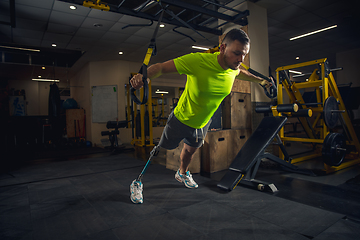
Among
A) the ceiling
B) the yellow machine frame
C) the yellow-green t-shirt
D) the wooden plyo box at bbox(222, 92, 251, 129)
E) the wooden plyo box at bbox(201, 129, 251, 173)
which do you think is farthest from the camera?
the ceiling

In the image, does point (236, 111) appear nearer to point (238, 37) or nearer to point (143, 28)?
point (238, 37)

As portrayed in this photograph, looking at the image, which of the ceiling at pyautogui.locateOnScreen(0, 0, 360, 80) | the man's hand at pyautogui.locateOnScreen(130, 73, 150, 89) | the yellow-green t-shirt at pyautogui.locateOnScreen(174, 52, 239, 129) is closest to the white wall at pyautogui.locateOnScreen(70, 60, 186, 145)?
the ceiling at pyautogui.locateOnScreen(0, 0, 360, 80)

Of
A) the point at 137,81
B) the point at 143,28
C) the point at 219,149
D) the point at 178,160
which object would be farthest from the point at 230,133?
the point at 143,28

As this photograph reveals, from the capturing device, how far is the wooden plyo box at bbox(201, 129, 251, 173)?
3051 mm

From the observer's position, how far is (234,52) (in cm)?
164

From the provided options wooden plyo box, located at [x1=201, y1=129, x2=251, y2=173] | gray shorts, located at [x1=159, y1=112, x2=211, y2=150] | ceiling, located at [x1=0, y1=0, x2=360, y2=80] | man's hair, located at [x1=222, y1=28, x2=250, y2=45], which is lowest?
wooden plyo box, located at [x1=201, y1=129, x2=251, y2=173]

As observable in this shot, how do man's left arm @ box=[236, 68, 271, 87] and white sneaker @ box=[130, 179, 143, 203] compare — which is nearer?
A: white sneaker @ box=[130, 179, 143, 203]

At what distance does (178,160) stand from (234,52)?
1.91 meters

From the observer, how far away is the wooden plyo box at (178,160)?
302 centimetres

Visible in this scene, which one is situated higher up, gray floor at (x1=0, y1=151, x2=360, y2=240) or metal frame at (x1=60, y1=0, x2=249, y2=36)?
metal frame at (x1=60, y1=0, x2=249, y2=36)

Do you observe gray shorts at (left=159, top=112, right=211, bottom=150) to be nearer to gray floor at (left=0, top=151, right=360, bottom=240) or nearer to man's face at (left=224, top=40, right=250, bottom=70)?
gray floor at (left=0, top=151, right=360, bottom=240)

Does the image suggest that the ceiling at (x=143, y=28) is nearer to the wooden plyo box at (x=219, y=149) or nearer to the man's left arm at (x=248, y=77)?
the man's left arm at (x=248, y=77)

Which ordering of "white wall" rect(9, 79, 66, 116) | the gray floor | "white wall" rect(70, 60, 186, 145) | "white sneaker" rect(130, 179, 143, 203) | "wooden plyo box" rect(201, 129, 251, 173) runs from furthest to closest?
1. "white wall" rect(9, 79, 66, 116)
2. "white wall" rect(70, 60, 186, 145)
3. "wooden plyo box" rect(201, 129, 251, 173)
4. "white sneaker" rect(130, 179, 143, 203)
5. the gray floor

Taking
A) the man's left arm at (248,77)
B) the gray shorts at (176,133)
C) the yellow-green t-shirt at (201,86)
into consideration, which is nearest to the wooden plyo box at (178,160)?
the gray shorts at (176,133)
